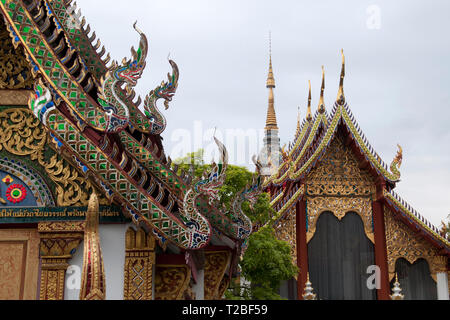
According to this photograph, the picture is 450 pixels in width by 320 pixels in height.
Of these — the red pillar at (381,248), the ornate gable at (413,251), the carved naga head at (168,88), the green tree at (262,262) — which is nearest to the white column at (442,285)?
the ornate gable at (413,251)

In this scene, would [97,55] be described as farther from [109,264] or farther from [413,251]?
[413,251]

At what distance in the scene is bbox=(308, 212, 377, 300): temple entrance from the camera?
2095 cm

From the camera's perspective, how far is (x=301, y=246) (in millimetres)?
20734

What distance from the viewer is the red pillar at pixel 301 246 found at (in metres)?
20.6

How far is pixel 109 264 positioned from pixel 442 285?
637 inches

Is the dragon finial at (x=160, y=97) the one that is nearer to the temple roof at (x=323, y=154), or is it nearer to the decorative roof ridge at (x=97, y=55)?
the decorative roof ridge at (x=97, y=55)

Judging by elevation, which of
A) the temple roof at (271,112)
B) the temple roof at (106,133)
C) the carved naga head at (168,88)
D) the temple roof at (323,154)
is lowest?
the temple roof at (106,133)

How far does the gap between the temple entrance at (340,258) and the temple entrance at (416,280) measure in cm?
91

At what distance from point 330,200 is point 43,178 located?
1528cm

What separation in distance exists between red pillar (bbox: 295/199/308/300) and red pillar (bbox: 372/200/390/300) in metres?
2.31

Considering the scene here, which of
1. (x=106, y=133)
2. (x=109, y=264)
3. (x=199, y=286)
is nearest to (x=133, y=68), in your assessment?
(x=106, y=133)

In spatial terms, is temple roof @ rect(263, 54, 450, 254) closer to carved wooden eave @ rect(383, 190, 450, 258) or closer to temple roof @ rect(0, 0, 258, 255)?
carved wooden eave @ rect(383, 190, 450, 258)

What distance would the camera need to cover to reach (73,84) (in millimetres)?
7016
